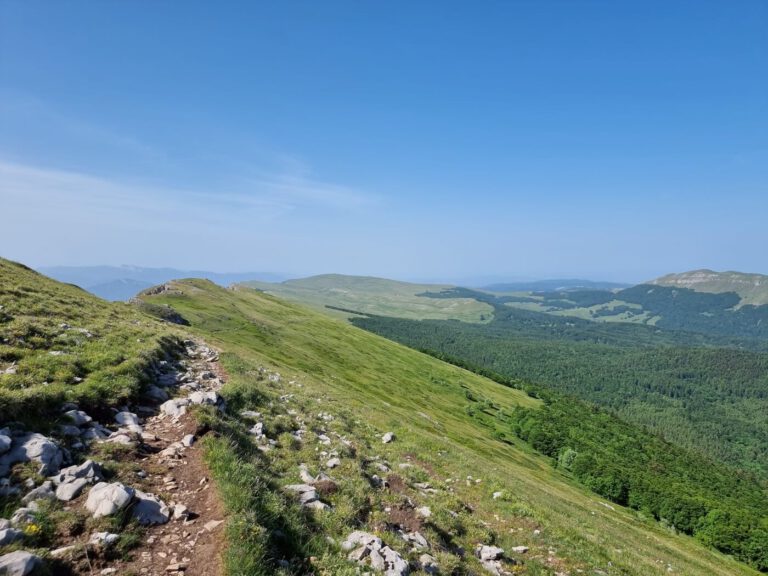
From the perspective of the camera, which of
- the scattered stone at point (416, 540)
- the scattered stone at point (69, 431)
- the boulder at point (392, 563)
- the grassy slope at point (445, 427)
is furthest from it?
the grassy slope at point (445, 427)

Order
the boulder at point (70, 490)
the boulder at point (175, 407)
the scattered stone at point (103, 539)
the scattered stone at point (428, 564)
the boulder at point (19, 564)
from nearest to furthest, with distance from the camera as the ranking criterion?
1. the boulder at point (19, 564)
2. the scattered stone at point (103, 539)
3. the boulder at point (70, 490)
4. the scattered stone at point (428, 564)
5. the boulder at point (175, 407)

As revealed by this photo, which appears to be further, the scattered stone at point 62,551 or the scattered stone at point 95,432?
the scattered stone at point 95,432

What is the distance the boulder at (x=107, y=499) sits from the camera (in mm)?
8805

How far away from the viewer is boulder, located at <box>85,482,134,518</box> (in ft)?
28.9

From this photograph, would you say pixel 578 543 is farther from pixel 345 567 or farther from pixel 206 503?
pixel 206 503

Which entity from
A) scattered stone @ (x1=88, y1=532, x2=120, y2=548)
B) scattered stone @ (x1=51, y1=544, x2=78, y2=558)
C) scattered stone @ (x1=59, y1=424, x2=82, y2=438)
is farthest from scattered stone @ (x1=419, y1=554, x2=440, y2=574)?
scattered stone @ (x1=59, y1=424, x2=82, y2=438)

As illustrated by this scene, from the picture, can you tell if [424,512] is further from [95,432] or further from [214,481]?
[95,432]

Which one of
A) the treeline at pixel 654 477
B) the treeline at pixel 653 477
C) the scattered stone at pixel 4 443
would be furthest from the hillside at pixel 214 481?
the treeline at pixel 653 477

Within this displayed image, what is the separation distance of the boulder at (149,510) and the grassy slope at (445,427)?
7.04 ft

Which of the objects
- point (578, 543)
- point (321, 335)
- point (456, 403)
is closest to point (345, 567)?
point (578, 543)

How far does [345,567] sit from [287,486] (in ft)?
12.8

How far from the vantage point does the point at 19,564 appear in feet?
21.7

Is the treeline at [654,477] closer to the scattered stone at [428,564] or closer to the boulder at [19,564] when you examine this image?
the scattered stone at [428,564]

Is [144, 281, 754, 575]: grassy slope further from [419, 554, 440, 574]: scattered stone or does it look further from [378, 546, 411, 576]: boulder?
[419, 554, 440, 574]: scattered stone
